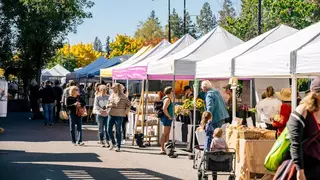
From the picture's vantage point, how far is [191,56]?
46.0ft

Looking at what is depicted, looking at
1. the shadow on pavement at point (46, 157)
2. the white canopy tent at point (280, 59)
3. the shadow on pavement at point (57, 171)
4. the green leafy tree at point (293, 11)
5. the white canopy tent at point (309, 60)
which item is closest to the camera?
the white canopy tent at point (309, 60)

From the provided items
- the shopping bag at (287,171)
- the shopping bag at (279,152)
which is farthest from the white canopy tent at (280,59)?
the shopping bag at (287,171)

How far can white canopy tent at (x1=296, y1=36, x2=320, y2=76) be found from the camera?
739cm

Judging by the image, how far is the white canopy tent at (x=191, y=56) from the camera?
44.2 feet

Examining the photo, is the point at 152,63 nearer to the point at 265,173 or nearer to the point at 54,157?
the point at 54,157

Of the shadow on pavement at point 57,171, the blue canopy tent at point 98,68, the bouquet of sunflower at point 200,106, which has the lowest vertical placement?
the shadow on pavement at point 57,171

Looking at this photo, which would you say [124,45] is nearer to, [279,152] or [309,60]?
[309,60]

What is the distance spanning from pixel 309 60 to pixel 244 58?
7.24 ft

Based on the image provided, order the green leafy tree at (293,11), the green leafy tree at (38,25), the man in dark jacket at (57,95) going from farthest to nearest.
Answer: the green leafy tree at (293,11), the green leafy tree at (38,25), the man in dark jacket at (57,95)

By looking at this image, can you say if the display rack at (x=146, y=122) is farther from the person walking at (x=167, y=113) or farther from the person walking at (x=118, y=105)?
the person walking at (x=167, y=113)

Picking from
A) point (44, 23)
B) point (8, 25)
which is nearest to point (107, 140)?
point (44, 23)

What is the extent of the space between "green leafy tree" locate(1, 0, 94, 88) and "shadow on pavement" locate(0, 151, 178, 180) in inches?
764

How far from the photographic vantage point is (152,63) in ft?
49.5

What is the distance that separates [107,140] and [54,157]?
266 centimetres
